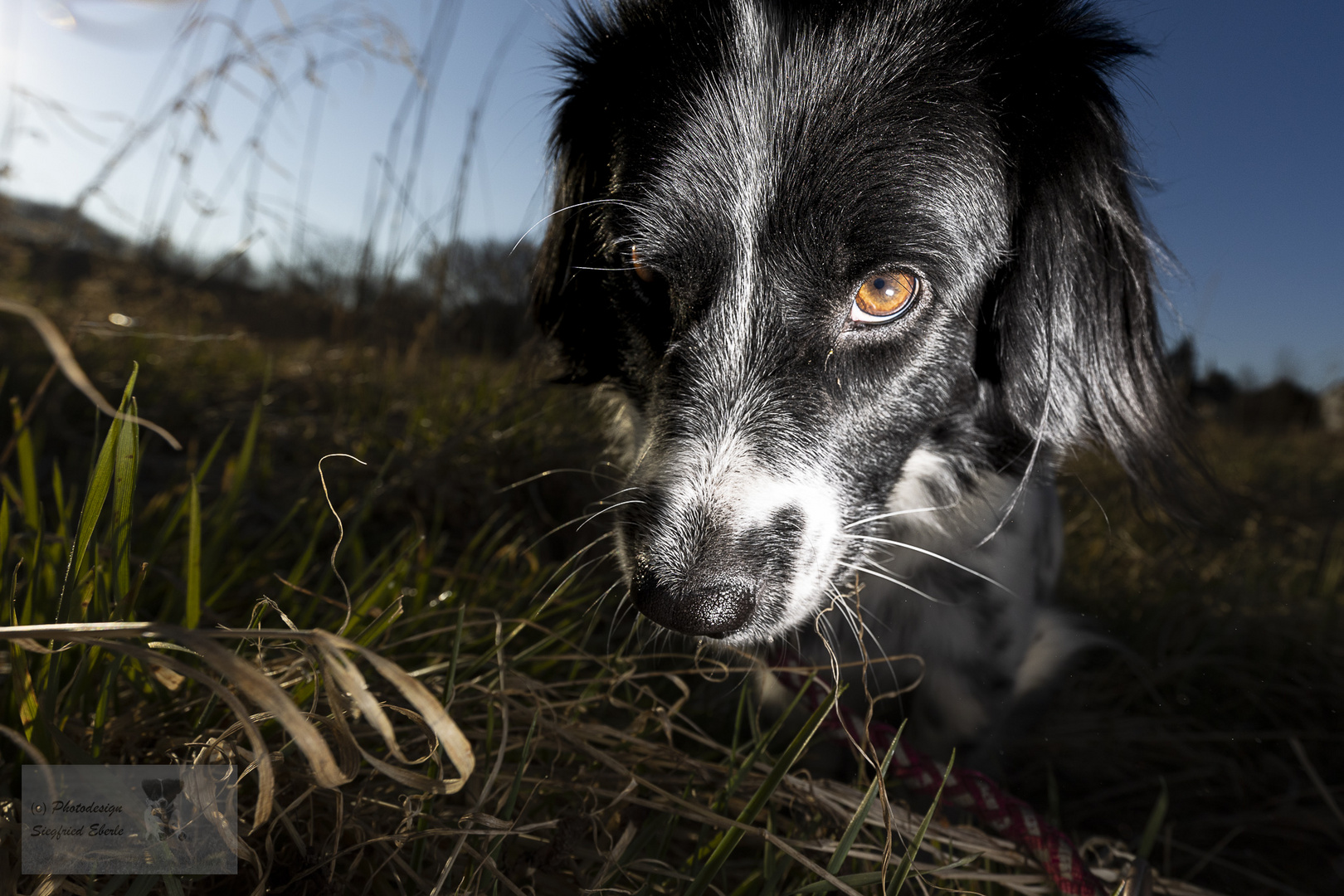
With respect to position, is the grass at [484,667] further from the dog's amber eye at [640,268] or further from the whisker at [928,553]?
the dog's amber eye at [640,268]

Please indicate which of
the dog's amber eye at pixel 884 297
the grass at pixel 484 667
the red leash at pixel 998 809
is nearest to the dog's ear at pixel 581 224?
the grass at pixel 484 667

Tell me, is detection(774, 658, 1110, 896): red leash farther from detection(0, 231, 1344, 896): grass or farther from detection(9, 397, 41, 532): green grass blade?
detection(9, 397, 41, 532): green grass blade

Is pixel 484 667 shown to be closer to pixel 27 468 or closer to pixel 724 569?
pixel 724 569

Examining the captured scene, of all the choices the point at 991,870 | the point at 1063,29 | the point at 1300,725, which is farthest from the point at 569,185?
the point at 1300,725

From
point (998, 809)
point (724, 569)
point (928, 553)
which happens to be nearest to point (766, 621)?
point (724, 569)

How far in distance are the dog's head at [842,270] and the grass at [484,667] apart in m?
0.29

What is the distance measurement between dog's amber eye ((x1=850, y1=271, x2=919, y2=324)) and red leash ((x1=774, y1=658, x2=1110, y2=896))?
0.60 meters

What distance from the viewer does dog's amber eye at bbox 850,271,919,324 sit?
1.25m

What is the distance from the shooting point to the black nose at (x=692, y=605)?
3.53 feet

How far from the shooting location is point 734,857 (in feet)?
4.04

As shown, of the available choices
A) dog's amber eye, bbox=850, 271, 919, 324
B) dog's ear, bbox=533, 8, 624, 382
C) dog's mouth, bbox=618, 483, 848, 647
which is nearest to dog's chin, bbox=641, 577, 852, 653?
dog's mouth, bbox=618, 483, 848, 647

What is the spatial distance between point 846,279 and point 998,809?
0.88 m

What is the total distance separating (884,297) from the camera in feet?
4.15

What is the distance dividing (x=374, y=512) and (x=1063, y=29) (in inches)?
78.1
